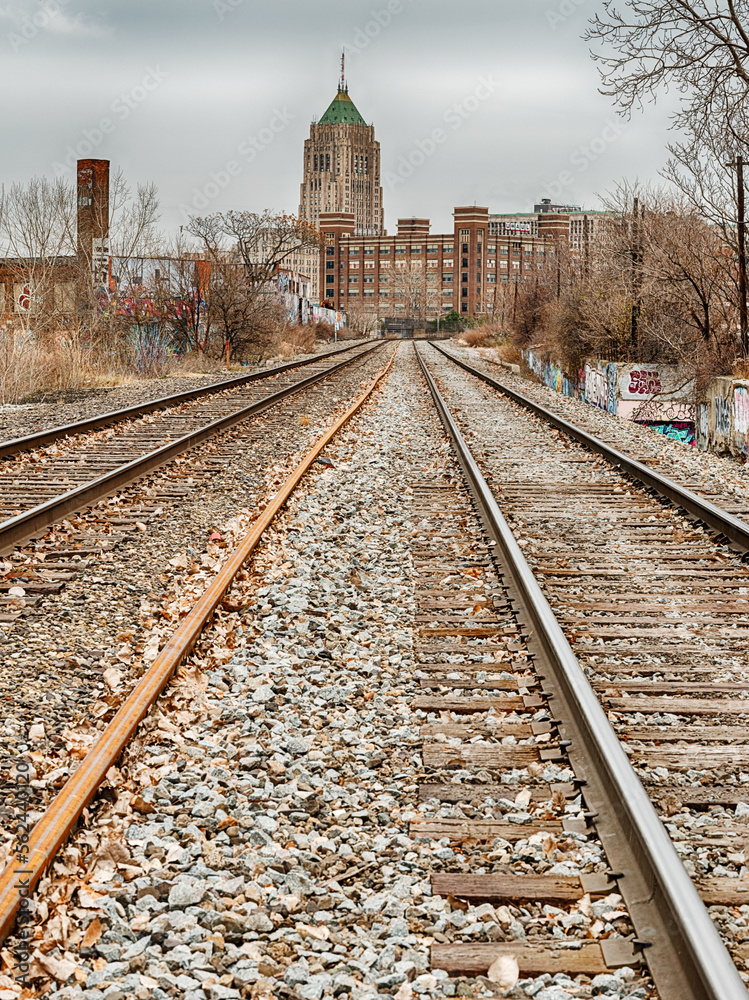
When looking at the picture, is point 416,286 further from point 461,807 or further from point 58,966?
point 58,966

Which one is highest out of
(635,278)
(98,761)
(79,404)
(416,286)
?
(416,286)

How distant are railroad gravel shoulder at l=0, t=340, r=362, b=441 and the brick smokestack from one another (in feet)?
24.3

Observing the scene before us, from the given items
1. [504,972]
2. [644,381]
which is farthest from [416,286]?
[504,972]

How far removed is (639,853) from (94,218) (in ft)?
110

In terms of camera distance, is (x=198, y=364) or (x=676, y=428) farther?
(x=198, y=364)

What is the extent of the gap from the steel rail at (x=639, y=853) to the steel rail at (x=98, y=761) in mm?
1855

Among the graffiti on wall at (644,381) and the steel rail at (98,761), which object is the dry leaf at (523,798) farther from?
the graffiti on wall at (644,381)

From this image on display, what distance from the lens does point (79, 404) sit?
1884cm

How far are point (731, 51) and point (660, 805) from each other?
17287 millimetres

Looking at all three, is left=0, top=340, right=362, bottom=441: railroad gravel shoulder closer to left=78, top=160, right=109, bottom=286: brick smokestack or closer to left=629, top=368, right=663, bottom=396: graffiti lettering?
left=78, top=160, right=109, bottom=286: brick smokestack

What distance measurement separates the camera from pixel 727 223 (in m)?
18.7

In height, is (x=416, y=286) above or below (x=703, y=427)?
above

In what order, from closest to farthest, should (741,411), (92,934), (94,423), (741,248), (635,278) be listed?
(92,934), (94,423), (741,411), (741,248), (635,278)

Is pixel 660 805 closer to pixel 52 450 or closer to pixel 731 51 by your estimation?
pixel 52 450
